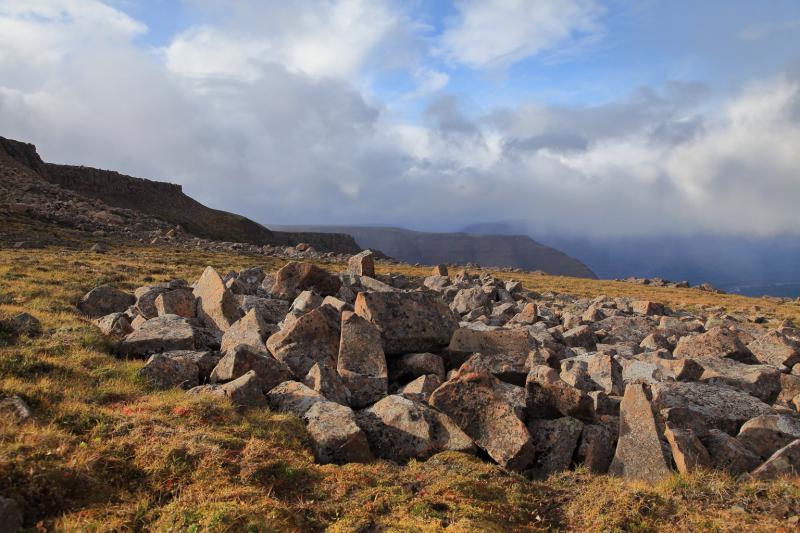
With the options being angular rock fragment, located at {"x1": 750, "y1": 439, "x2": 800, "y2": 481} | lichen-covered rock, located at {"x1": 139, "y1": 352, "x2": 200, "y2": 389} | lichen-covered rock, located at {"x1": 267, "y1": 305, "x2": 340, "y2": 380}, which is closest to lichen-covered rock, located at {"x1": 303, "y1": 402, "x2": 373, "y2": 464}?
lichen-covered rock, located at {"x1": 267, "y1": 305, "x2": 340, "y2": 380}

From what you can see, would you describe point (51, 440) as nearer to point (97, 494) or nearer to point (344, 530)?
point (97, 494)

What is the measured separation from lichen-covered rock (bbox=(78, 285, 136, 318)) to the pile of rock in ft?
0.18

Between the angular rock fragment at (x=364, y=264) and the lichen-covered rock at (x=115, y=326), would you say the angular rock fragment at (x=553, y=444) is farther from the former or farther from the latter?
the angular rock fragment at (x=364, y=264)

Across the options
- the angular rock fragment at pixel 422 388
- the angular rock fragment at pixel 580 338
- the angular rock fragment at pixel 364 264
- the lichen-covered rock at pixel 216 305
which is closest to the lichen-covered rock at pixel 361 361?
the angular rock fragment at pixel 422 388

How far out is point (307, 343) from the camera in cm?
1407

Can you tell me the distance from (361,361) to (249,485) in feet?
18.9

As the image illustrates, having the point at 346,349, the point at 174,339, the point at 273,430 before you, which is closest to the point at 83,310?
the point at 174,339

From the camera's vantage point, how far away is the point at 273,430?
32.5 feet

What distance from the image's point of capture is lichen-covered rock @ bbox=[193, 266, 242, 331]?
16.9 m

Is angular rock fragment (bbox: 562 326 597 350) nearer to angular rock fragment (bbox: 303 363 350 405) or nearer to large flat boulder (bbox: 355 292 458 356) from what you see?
large flat boulder (bbox: 355 292 458 356)

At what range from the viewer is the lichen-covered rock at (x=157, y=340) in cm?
1377

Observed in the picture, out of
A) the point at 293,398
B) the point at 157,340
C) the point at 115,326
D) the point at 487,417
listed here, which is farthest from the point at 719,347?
the point at 115,326

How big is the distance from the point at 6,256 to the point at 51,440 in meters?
30.8

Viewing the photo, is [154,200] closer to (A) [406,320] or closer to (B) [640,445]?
(A) [406,320]
